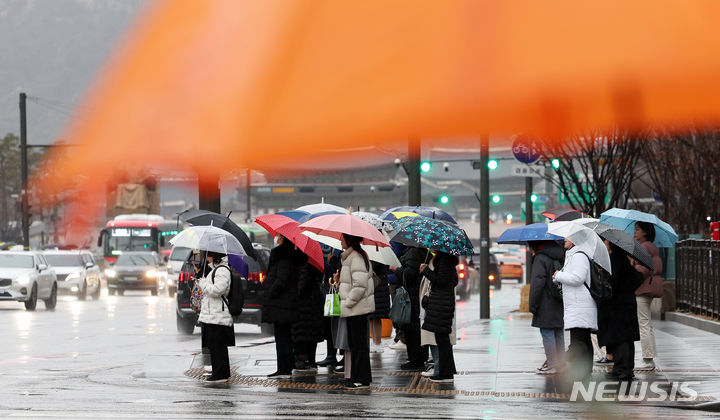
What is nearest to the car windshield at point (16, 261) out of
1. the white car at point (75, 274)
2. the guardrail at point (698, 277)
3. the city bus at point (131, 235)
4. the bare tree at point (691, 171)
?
the white car at point (75, 274)

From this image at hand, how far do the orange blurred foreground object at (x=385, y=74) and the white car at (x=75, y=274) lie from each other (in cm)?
3873

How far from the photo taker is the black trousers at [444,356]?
12.3 metres

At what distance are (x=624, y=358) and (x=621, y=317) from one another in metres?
0.42

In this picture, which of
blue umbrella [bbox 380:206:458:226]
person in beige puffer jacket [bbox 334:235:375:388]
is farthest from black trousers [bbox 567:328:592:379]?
blue umbrella [bbox 380:206:458:226]

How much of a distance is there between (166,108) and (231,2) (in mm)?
475

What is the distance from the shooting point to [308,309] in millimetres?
13375

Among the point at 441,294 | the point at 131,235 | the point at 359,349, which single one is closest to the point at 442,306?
the point at 441,294

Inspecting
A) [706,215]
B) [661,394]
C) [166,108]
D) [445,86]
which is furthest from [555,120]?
[706,215]

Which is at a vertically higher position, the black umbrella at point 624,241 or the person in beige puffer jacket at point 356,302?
the black umbrella at point 624,241

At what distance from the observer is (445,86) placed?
259 cm

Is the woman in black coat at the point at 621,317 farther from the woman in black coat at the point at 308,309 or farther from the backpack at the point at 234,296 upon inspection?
the backpack at the point at 234,296

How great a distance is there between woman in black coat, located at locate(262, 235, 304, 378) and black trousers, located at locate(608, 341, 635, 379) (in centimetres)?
351

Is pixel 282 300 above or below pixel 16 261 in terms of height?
above

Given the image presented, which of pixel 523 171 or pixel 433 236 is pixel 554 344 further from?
pixel 523 171
